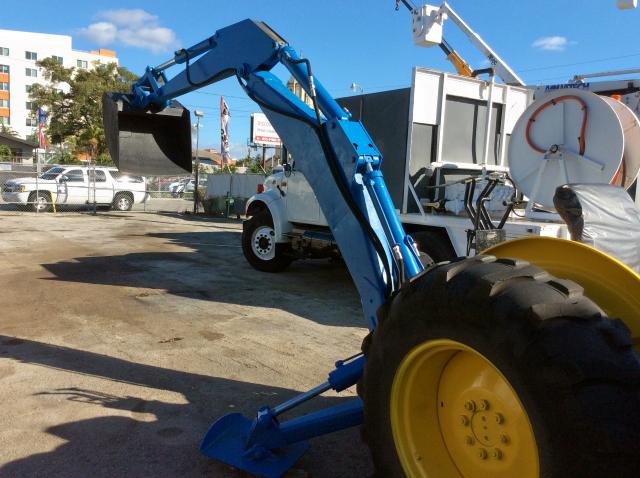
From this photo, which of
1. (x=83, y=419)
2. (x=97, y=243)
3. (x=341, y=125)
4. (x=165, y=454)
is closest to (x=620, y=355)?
(x=341, y=125)

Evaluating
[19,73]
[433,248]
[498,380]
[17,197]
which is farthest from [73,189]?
[19,73]

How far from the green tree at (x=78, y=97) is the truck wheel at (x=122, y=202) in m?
23.0

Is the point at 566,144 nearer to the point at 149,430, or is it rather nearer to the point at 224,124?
the point at 149,430

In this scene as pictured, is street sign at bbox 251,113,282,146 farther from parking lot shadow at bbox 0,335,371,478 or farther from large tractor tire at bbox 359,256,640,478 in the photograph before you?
large tractor tire at bbox 359,256,640,478

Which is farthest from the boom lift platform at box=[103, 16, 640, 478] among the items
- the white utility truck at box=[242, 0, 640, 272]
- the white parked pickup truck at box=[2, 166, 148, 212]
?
the white parked pickup truck at box=[2, 166, 148, 212]

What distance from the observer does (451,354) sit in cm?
227

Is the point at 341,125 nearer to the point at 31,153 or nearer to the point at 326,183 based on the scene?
the point at 326,183

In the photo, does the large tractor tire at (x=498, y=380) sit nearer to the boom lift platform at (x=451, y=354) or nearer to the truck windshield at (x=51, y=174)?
the boom lift platform at (x=451, y=354)

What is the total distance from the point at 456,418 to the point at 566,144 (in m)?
4.22

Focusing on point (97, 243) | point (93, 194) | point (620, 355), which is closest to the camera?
point (620, 355)

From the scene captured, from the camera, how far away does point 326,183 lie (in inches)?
136

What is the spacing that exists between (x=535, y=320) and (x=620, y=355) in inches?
10.5

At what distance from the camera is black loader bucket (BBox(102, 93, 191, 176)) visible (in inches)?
235

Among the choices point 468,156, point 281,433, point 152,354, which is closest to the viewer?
point 281,433
